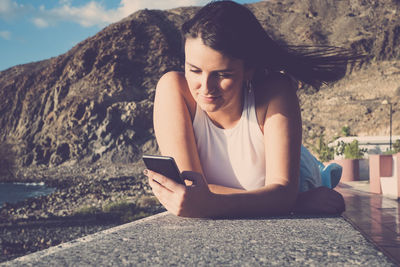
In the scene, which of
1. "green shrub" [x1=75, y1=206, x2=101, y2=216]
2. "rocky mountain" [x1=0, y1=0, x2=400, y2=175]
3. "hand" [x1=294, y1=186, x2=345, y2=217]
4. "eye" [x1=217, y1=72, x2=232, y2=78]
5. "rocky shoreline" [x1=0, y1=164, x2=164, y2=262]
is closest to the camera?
"eye" [x1=217, y1=72, x2=232, y2=78]

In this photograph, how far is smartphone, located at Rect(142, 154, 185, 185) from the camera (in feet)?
5.31

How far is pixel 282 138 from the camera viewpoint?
192 cm

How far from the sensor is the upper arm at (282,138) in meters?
1.91

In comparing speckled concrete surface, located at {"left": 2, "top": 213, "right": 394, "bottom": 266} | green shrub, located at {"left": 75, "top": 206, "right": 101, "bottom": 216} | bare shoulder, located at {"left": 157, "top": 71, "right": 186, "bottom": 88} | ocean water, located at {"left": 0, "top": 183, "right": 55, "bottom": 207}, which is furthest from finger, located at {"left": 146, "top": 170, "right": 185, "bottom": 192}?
ocean water, located at {"left": 0, "top": 183, "right": 55, "bottom": 207}

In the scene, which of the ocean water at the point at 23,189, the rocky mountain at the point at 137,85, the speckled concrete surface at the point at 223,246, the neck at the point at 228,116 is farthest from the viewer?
the rocky mountain at the point at 137,85

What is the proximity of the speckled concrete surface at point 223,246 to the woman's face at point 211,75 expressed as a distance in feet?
1.96

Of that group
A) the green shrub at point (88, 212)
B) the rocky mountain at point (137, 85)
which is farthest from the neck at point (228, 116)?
the rocky mountain at point (137, 85)

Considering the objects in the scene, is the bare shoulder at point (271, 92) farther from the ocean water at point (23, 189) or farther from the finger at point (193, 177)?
the ocean water at point (23, 189)

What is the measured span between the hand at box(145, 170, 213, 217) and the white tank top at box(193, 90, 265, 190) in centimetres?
36

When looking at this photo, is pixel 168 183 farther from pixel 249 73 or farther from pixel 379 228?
pixel 379 228

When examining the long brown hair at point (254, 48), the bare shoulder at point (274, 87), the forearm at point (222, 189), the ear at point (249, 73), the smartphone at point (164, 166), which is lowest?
the forearm at point (222, 189)

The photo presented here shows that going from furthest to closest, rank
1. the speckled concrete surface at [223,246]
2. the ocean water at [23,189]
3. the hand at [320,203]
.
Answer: the ocean water at [23,189]
the hand at [320,203]
the speckled concrete surface at [223,246]

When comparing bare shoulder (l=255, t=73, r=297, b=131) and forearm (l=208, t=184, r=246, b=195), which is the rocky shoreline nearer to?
forearm (l=208, t=184, r=246, b=195)

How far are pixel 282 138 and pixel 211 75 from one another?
491 mm
